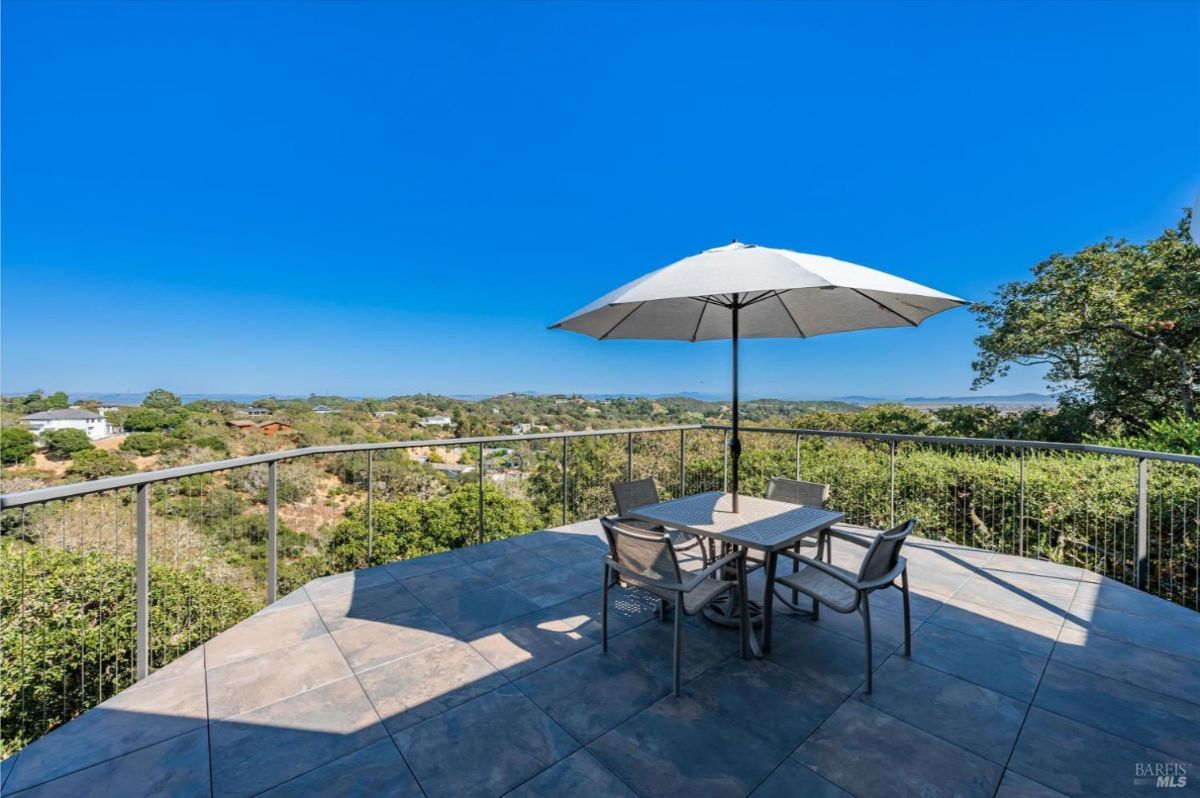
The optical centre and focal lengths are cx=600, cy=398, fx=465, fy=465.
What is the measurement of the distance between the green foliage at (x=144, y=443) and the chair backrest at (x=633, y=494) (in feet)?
63.6

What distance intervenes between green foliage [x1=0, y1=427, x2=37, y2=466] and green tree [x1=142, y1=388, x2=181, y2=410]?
3.23 metres

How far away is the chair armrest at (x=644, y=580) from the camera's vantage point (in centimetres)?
226

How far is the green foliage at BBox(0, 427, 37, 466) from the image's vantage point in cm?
1548

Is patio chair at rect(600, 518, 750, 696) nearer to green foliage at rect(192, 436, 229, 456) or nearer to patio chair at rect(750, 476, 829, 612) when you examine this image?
patio chair at rect(750, 476, 829, 612)

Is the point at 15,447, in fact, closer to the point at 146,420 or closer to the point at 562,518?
the point at 146,420

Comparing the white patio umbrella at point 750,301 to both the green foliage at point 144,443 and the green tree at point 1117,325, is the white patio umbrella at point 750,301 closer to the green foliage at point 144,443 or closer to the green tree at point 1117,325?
the green tree at point 1117,325

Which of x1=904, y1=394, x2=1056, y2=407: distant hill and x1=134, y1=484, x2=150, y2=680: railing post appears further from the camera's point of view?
x1=904, y1=394, x2=1056, y2=407: distant hill

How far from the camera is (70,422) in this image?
18000mm

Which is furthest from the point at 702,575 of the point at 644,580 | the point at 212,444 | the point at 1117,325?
the point at 212,444

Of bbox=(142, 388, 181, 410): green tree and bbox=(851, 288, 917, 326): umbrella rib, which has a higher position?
bbox=(851, 288, 917, 326): umbrella rib

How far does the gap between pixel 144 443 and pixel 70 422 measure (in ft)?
17.4

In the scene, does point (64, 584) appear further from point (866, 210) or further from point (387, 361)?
point (387, 361)

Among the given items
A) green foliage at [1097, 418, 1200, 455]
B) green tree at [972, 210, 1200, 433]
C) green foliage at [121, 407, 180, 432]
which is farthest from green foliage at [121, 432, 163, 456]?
green tree at [972, 210, 1200, 433]

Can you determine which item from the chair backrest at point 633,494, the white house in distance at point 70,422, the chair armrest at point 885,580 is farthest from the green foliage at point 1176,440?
the white house in distance at point 70,422
